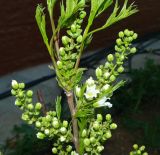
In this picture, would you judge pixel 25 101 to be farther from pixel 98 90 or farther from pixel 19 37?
pixel 19 37

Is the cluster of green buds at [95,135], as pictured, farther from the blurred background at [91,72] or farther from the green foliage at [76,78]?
the blurred background at [91,72]

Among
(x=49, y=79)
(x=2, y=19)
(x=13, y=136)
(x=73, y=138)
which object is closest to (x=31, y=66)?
(x=49, y=79)

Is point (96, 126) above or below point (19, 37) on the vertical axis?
above

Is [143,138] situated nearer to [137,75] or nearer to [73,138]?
[137,75]

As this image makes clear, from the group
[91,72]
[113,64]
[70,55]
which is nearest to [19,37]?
[91,72]

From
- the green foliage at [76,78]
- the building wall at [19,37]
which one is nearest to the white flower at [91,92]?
the green foliage at [76,78]

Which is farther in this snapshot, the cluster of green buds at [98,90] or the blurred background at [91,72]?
the blurred background at [91,72]
